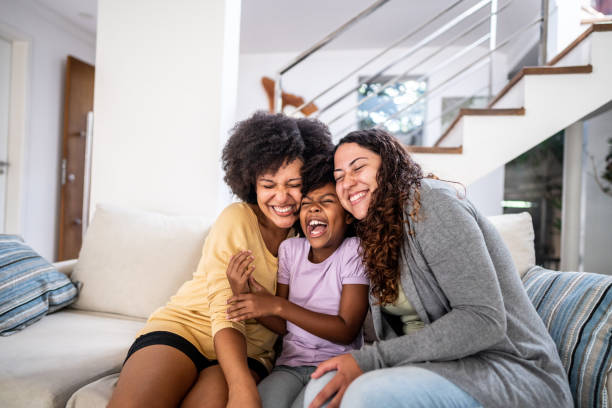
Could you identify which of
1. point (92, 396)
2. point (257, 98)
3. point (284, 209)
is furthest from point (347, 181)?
point (257, 98)

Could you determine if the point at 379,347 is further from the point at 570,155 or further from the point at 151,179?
the point at 570,155

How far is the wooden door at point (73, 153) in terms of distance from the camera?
411cm

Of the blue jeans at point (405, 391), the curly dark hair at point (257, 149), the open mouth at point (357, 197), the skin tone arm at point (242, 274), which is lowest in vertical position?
the blue jeans at point (405, 391)

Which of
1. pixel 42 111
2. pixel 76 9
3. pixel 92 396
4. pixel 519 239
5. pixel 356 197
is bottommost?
pixel 92 396

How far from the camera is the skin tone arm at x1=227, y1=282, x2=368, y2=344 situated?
45.1 inches

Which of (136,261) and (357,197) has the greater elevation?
(357,197)

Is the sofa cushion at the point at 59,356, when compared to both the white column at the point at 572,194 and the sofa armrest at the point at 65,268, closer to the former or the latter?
the sofa armrest at the point at 65,268

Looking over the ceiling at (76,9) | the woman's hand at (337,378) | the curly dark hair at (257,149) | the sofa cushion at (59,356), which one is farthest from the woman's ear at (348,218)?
the ceiling at (76,9)

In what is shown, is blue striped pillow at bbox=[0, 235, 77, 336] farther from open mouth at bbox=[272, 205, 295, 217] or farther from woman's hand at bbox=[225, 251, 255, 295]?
open mouth at bbox=[272, 205, 295, 217]

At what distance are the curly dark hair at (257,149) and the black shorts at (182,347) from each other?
0.55 m

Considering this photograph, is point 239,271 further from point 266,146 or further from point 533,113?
point 533,113

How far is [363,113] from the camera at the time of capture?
17.5 ft

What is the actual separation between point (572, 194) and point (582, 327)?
1986 millimetres

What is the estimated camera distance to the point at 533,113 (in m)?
2.17
